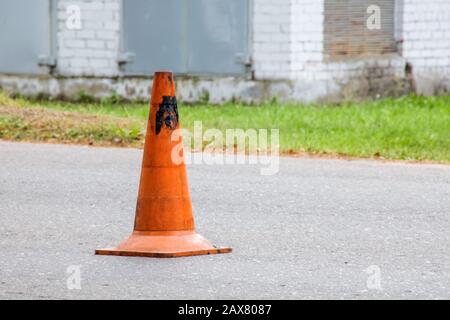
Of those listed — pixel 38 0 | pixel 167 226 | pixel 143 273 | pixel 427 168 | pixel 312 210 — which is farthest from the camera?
pixel 38 0

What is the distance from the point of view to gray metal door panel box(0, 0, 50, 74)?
17.8 meters

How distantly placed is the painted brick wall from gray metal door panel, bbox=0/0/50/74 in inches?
228

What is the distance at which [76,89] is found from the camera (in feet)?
58.5

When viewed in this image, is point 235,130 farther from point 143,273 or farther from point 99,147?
point 143,273

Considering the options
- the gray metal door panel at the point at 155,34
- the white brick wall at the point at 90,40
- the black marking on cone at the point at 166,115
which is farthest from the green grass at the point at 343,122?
Result: the black marking on cone at the point at 166,115

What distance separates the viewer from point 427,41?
728 inches

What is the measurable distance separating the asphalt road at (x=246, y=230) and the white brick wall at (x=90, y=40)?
6.58 meters

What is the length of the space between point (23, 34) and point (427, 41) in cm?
655

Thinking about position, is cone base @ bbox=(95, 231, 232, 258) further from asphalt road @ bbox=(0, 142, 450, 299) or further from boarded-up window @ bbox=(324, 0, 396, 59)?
boarded-up window @ bbox=(324, 0, 396, 59)

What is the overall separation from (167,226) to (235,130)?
680cm

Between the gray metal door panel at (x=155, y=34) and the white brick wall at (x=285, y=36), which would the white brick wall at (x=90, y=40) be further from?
the white brick wall at (x=285, y=36)

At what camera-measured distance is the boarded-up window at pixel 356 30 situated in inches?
692

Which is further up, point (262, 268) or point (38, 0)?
point (38, 0)
